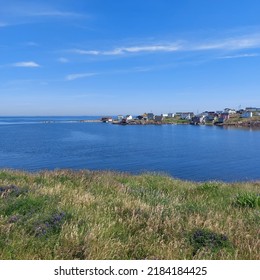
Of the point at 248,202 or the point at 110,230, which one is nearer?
the point at 110,230

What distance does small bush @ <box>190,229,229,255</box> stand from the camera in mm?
5238

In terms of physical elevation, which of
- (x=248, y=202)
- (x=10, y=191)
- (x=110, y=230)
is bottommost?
(x=248, y=202)

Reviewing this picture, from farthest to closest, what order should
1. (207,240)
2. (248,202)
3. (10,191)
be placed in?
(248,202), (10,191), (207,240)

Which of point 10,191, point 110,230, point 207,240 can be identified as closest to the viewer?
point 207,240

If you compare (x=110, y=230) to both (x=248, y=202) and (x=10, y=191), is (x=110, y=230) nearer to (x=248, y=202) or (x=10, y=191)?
(x=10, y=191)

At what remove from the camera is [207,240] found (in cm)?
→ 539

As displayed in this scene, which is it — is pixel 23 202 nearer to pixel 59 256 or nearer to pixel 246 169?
pixel 59 256

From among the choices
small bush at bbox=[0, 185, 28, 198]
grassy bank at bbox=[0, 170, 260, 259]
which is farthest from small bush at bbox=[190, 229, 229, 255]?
small bush at bbox=[0, 185, 28, 198]

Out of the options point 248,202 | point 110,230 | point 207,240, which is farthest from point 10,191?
point 248,202

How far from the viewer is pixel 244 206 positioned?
9359 millimetres

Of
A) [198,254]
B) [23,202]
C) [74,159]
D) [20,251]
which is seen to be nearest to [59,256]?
[20,251]

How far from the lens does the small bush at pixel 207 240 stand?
524cm

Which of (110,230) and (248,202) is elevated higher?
(110,230)

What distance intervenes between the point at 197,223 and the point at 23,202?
141 inches
